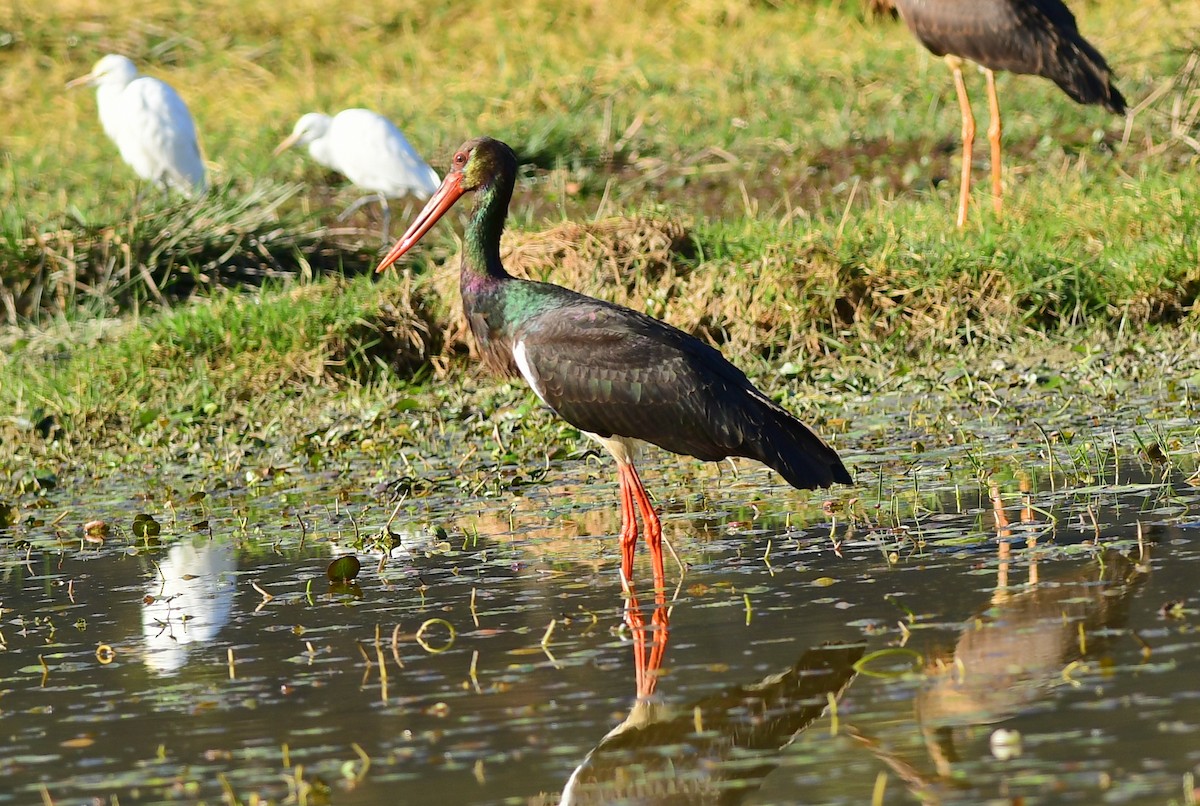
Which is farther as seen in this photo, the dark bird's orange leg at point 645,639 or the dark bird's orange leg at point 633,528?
the dark bird's orange leg at point 633,528

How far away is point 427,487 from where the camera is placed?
6.12 meters

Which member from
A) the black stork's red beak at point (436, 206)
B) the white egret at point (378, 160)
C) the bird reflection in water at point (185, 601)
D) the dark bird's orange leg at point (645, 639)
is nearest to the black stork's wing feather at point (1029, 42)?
the white egret at point (378, 160)

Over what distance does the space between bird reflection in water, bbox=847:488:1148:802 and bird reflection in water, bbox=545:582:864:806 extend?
0.55 ft

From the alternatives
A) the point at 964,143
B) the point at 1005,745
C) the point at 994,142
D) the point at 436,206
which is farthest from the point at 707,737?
the point at 994,142

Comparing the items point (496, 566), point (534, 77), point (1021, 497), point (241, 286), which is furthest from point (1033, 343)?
point (534, 77)

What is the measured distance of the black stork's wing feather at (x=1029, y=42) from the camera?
9562 mm

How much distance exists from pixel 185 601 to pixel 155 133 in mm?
7214

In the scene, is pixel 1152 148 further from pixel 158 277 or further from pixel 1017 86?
pixel 158 277

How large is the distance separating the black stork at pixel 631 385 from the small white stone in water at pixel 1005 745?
1648 mm

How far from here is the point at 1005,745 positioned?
3.13 m

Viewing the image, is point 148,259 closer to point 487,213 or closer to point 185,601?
point 487,213

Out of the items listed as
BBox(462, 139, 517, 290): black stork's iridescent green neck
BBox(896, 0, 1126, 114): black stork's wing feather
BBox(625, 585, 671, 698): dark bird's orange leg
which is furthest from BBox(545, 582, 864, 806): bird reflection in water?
BBox(896, 0, 1126, 114): black stork's wing feather

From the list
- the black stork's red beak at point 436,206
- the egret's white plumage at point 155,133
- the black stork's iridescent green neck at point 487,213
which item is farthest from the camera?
the egret's white plumage at point 155,133

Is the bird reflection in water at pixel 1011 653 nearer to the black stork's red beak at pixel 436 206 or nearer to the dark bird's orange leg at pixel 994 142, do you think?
the black stork's red beak at pixel 436 206
